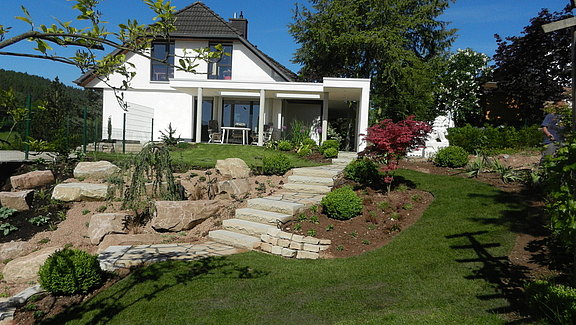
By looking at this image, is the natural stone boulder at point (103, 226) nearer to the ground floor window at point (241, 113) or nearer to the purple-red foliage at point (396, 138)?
the purple-red foliage at point (396, 138)

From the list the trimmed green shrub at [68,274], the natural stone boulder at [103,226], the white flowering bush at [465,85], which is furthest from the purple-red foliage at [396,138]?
the white flowering bush at [465,85]

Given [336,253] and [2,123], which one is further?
[336,253]

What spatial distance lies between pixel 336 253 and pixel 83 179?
21.9 feet

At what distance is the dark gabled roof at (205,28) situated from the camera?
19.4 metres

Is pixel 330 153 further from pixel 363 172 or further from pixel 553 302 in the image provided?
pixel 553 302

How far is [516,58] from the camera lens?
16672 millimetres

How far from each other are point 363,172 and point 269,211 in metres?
2.67

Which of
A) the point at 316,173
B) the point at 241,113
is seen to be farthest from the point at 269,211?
the point at 241,113

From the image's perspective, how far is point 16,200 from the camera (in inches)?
295

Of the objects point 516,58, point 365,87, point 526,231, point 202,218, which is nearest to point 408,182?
point 526,231

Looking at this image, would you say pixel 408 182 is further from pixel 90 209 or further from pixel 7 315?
pixel 7 315

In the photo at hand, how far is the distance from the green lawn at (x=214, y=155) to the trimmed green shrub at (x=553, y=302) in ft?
28.1

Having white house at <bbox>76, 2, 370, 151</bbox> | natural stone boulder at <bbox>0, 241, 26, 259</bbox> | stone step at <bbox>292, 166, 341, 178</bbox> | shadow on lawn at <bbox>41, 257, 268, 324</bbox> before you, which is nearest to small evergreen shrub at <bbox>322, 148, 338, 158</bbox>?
stone step at <bbox>292, 166, 341, 178</bbox>

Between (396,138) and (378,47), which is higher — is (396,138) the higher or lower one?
the lower one
